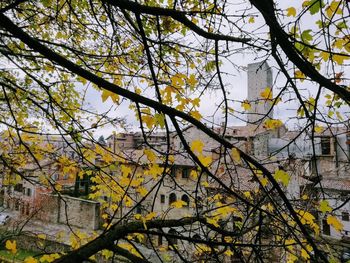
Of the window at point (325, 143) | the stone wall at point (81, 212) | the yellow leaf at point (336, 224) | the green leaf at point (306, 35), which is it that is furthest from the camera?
the stone wall at point (81, 212)

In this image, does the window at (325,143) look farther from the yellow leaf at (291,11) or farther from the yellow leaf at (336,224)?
the yellow leaf at (291,11)

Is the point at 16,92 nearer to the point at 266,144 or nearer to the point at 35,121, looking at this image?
the point at 35,121

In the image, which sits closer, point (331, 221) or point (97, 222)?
point (331, 221)

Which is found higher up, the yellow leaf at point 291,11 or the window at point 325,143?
the yellow leaf at point 291,11

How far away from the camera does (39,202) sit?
20.9 m

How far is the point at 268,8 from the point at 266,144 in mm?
20496

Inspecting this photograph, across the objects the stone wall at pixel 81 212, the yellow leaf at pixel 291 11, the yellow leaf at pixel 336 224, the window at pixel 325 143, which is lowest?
the stone wall at pixel 81 212

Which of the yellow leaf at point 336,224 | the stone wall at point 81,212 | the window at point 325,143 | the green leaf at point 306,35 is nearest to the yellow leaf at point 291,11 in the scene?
the green leaf at point 306,35

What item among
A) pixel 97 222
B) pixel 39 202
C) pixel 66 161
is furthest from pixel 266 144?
pixel 66 161

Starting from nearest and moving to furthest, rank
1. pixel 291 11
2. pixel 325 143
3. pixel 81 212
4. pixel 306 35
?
pixel 306 35
pixel 291 11
pixel 325 143
pixel 81 212

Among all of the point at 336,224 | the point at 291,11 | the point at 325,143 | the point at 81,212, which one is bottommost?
the point at 81,212

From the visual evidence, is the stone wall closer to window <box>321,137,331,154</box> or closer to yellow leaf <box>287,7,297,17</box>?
window <box>321,137,331,154</box>

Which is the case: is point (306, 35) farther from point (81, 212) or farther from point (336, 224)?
point (81, 212)

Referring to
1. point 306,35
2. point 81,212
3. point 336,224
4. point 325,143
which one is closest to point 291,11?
point 306,35
